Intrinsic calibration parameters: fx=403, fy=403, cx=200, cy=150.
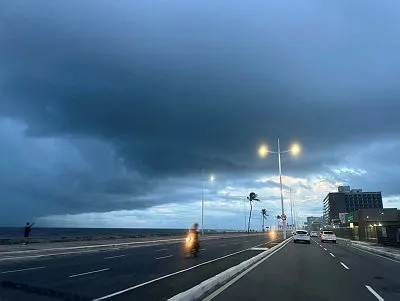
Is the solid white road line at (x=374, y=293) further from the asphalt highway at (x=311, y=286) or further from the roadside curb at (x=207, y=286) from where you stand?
the roadside curb at (x=207, y=286)

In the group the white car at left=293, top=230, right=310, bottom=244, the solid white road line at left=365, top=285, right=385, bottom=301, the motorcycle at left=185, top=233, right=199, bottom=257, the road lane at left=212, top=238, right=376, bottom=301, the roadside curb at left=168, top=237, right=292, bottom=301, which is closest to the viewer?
the roadside curb at left=168, top=237, right=292, bottom=301

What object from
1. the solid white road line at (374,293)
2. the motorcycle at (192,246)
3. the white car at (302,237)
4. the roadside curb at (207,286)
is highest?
the white car at (302,237)

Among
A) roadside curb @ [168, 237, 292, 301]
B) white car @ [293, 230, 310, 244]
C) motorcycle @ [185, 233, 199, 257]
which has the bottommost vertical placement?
roadside curb @ [168, 237, 292, 301]

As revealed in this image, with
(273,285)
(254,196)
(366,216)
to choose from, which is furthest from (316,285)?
(254,196)

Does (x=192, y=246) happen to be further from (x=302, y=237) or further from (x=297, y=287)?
(x=302, y=237)

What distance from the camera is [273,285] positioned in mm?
13469

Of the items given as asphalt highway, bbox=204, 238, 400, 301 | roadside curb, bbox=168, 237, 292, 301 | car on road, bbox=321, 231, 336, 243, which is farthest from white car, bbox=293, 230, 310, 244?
roadside curb, bbox=168, 237, 292, 301

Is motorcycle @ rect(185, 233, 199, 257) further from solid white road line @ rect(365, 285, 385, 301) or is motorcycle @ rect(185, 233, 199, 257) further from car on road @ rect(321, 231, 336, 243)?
car on road @ rect(321, 231, 336, 243)

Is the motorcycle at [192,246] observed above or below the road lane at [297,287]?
above

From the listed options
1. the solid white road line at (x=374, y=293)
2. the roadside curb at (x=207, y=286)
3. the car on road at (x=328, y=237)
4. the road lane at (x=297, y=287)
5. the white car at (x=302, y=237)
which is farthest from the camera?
the car on road at (x=328, y=237)

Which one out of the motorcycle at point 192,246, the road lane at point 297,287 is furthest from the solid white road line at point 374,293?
the motorcycle at point 192,246

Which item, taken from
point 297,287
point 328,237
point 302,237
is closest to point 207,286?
point 297,287

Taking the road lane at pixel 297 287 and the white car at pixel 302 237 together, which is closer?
the road lane at pixel 297 287

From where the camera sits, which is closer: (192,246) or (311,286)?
(311,286)
